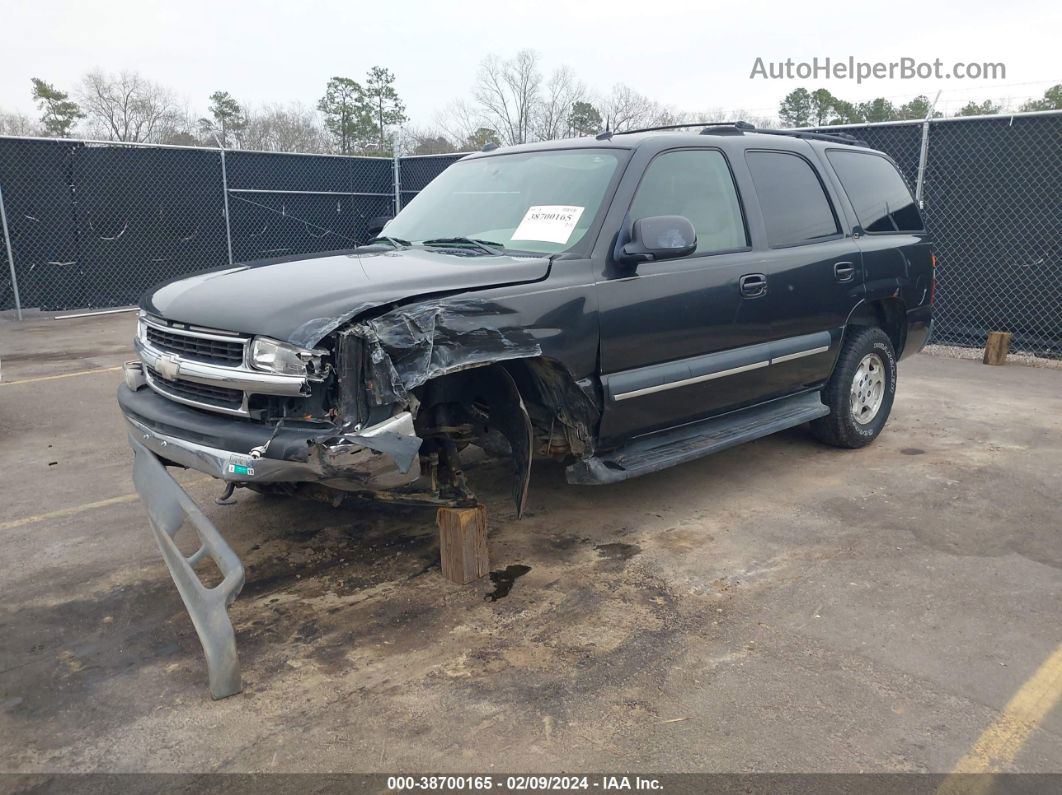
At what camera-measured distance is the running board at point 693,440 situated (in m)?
4.03

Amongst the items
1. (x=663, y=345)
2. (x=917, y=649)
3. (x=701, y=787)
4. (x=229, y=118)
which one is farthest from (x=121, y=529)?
(x=229, y=118)

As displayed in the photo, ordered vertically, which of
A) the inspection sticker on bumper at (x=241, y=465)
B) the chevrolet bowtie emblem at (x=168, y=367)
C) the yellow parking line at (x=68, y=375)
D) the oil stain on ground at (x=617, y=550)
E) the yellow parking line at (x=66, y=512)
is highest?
the chevrolet bowtie emblem at (x=168, y=367)

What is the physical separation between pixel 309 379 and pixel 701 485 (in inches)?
112

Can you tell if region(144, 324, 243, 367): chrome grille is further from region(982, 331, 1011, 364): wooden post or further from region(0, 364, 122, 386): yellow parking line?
region(982, 331, 1011, 364): wooden post

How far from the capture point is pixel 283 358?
10.3ft

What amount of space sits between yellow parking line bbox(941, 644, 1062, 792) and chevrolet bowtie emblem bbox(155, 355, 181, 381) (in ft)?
10.6

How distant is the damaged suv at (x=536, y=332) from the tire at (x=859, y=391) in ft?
0.07

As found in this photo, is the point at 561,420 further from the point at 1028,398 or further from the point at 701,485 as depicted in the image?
the point at 1028,398

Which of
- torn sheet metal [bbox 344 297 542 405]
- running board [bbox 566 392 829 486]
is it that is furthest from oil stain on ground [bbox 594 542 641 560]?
torn sheet metal [bbox 344 297 542 405]

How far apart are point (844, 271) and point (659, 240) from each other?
1.94 meters

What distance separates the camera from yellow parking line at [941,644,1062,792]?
2.58m

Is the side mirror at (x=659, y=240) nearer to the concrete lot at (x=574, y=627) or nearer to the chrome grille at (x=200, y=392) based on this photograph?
the concrete lot at (x=574, y=627)

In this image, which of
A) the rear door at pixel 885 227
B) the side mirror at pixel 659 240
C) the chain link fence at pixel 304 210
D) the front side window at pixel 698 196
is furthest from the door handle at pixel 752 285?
the chain link fence at pixel 304 210

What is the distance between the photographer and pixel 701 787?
246cm
